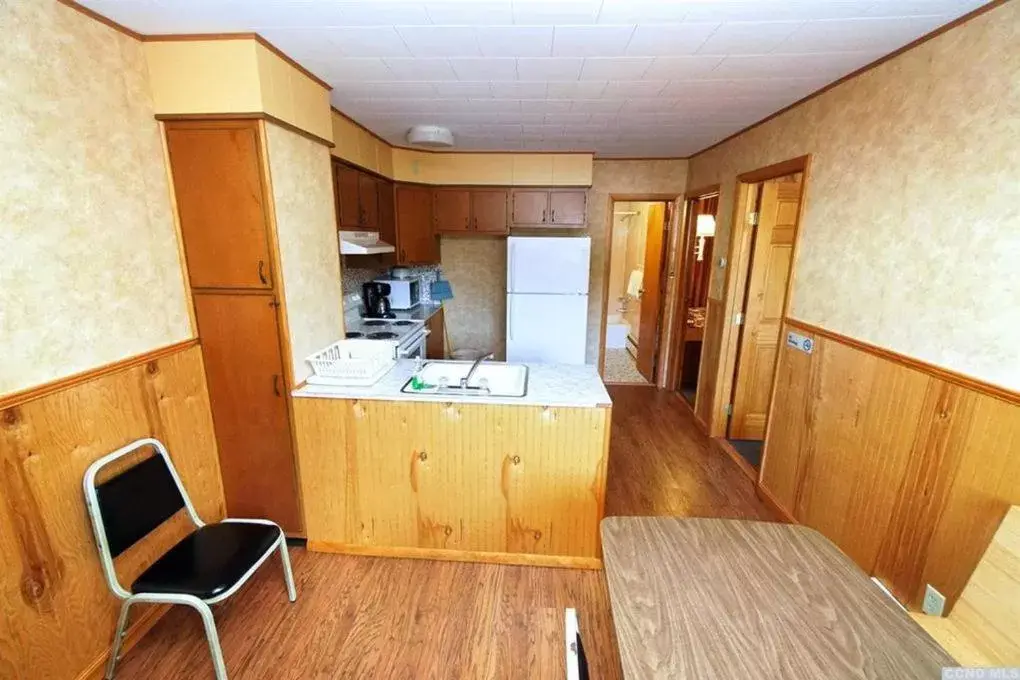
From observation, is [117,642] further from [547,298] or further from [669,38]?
[547,298]

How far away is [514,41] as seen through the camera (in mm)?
1721

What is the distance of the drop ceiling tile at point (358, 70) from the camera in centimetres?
191

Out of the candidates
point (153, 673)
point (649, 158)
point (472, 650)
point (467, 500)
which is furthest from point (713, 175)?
point (153, 673)

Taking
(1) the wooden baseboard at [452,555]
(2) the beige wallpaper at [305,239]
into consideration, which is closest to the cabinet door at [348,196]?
(2) the beige wallpaper at [305,239]

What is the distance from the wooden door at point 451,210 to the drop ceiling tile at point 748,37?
2.60m

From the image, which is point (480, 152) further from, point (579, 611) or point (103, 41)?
point (579, 611)

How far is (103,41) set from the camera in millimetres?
1537

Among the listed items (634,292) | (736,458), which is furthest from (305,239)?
(634,292)

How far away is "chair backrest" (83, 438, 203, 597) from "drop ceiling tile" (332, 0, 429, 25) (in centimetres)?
177

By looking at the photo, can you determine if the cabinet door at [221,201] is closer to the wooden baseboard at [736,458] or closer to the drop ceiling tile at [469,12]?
the drop ceiling tile at [469,12]

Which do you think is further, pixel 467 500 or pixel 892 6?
pixel 467 500

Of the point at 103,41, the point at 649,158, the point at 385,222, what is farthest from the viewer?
the point at 649,158

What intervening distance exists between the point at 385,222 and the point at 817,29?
9.40 feet

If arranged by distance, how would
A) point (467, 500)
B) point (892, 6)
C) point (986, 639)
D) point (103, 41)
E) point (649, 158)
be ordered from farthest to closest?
point (649, 158) → point (467, 500) → point (103, 41) → point (892, 6) → point (986, 639)
